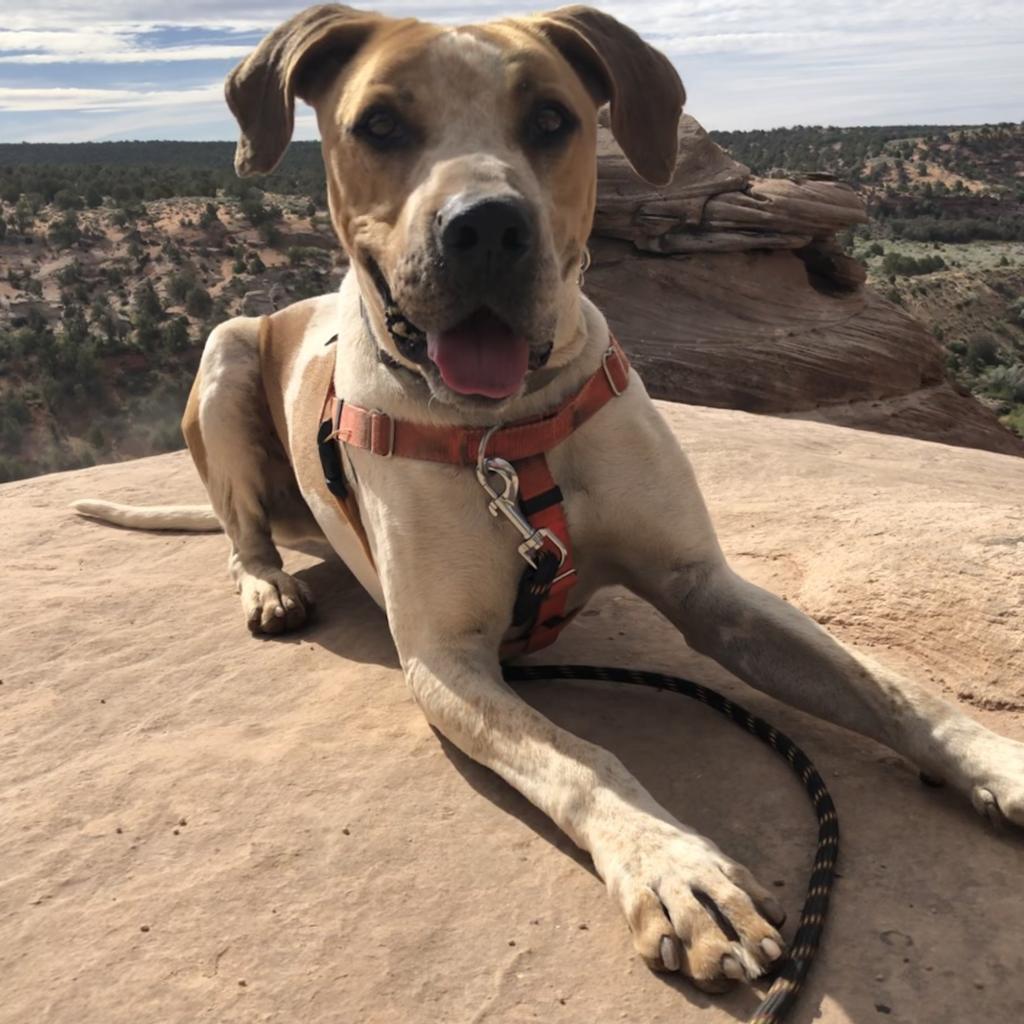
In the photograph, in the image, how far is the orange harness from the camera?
124 inches

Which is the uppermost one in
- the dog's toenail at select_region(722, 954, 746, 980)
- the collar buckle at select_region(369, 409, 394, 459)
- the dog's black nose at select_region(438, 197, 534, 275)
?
the dog's black nose at select_region(438, 197, 534, 275)

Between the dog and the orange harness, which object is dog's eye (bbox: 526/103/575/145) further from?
the orange harness

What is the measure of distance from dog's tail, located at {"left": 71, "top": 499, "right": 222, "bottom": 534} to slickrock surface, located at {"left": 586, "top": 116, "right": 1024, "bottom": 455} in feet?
38.0

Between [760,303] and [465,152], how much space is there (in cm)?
1570

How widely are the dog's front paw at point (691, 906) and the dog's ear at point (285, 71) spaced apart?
234 cm

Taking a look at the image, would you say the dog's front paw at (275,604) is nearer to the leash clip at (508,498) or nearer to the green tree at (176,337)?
the leash clip at (508,498)

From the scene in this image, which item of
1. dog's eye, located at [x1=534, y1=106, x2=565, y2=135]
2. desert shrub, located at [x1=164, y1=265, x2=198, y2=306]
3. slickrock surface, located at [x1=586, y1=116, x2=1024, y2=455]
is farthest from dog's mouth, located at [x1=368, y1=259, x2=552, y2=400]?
desert shrub, located at [x1=164, y1=265, x2=198, y2=306]

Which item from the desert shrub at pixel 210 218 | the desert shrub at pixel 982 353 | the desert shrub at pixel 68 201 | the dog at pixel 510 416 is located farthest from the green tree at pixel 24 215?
the dog at pixel 510 416

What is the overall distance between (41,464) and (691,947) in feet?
88.5

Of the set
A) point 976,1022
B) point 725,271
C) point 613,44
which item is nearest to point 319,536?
point 613,44

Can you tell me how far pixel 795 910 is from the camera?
2.34 metres

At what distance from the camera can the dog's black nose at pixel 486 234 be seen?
2666 mm

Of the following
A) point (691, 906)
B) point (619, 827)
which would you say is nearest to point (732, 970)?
point (691, 906)

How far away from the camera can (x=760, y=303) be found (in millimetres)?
17938
